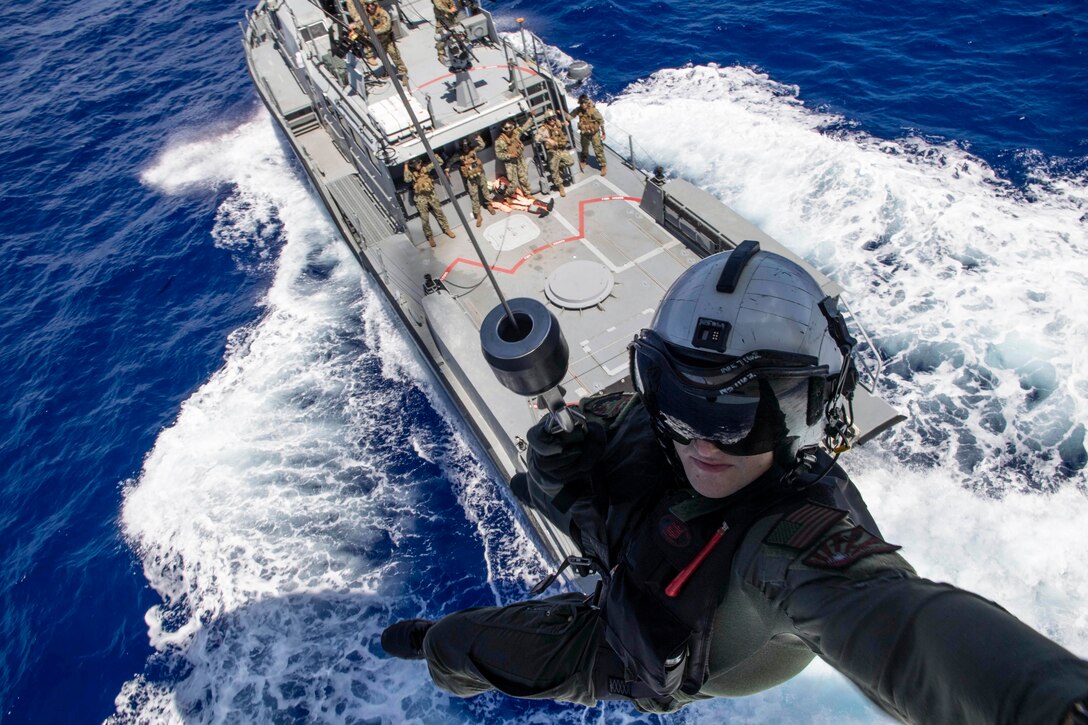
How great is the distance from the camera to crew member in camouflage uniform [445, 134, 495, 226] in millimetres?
13656

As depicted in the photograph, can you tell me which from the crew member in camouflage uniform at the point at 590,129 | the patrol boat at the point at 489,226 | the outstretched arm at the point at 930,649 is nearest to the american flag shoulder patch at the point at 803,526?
the outstretched arm at the point at 930,649

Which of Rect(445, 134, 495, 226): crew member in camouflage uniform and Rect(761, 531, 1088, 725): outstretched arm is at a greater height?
Rect(761, 531, 1088, 725): outstretched arm

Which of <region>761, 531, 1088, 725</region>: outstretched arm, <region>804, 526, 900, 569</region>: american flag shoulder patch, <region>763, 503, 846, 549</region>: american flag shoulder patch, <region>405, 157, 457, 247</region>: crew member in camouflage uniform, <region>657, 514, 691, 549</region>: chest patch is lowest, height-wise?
<region>405, 157, 457, 247</region>: crew member in camouflage uniform

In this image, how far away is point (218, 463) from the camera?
1379cm

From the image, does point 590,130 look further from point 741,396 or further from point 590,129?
point 741,396

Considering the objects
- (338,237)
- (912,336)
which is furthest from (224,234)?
(912,336)

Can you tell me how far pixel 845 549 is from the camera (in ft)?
6.84

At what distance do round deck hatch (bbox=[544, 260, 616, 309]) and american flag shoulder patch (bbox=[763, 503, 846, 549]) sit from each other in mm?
9294

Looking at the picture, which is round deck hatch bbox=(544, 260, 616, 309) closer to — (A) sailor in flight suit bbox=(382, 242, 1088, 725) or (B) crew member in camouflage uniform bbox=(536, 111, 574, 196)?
(B) crew member in camouflage uniform bbox=(536, 111, 574, 196)

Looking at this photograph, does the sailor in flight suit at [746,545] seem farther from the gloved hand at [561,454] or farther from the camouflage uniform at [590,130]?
the camouflage uniform at [590,130]

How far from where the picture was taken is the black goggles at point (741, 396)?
2.76m

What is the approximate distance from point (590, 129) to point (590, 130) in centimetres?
2

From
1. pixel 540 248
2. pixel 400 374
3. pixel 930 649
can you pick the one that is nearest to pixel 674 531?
pixel 930 649

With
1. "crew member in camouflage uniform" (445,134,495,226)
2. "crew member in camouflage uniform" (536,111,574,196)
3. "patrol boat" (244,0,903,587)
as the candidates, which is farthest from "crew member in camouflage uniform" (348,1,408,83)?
"crew member in camouflage uniform" (536,111,574,196)
